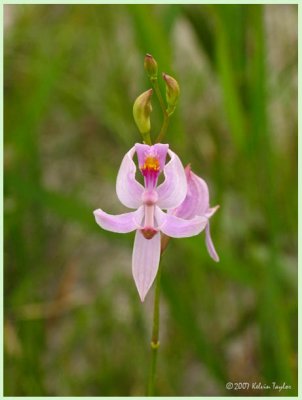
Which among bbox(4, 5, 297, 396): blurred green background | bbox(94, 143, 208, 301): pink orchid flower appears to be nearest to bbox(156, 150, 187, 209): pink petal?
bbox(94, 143, 208, 301): pink orchid flower

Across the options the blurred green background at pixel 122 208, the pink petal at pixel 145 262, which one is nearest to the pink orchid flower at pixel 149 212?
the pink petal at pixel 145 262

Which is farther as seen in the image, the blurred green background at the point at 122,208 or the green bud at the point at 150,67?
the blurred green background at the point at 122,208

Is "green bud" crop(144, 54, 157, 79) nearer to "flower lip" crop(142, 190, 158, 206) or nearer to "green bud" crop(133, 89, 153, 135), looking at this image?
"green bud" crop(133, 89, 153, 135)

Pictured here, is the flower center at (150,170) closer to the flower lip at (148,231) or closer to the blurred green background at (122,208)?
the flower lip at (148,231)

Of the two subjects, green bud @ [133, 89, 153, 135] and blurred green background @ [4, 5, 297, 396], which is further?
blurred green background @ [4, 5, 297, 396]

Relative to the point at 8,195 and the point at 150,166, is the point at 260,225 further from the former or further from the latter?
the point at 150,166

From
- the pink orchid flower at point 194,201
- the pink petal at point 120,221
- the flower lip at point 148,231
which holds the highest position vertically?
the pink orchid flower at point 194,201

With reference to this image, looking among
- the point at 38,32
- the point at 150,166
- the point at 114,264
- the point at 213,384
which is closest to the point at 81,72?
the point at 38,32

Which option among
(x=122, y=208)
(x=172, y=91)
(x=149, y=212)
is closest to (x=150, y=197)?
(x=149, y=212)
